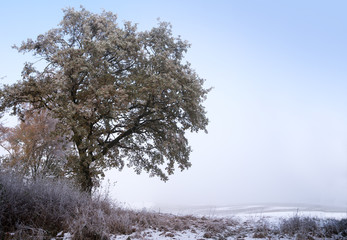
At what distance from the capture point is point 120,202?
1099 centimetres

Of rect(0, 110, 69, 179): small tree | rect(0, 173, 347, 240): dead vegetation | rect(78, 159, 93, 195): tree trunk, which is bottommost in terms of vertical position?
rect(0, 173, 347, 240): dead vegetation

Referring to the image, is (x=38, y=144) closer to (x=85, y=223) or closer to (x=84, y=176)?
(x=84, y=176)

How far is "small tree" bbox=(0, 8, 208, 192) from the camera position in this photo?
1570 cm

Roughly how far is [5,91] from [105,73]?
621cm

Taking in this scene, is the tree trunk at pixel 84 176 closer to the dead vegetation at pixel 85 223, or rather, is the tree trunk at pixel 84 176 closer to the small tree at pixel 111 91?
the small tree at pixel 111 91

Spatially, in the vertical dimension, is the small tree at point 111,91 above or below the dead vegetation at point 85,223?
above

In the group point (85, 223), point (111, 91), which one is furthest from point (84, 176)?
point (85, 223)

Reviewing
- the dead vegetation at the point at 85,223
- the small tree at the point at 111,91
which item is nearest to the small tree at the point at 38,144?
the small tree at the point at 111,91

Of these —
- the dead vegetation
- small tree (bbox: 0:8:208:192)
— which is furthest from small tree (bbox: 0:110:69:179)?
the dead vegetation

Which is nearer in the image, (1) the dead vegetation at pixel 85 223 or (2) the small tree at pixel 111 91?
(1) the dead vegetation at pixel 85 223

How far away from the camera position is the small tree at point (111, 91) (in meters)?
15.7

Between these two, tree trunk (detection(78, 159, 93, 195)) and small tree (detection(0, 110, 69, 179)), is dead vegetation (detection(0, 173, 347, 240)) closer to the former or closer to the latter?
tree trunk (detection(78, 159, 93, 195))

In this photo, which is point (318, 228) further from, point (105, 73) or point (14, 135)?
point (14, 135)

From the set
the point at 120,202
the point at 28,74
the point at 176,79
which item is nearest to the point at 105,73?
the point at 176,79
